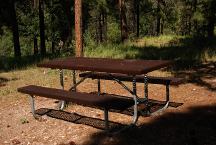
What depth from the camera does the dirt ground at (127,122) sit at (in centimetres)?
584

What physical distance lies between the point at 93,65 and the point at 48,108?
5.97 feet

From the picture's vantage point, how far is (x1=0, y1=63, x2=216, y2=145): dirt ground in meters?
5.84

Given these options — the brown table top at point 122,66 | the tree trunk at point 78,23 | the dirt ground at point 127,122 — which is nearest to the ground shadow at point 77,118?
the dirt ground at point 127,122

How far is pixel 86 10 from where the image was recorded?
99.8ft

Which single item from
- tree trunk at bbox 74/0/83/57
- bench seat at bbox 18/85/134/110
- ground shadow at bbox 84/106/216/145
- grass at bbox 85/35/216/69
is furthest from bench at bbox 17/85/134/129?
grass at bbox 85/35/216/69

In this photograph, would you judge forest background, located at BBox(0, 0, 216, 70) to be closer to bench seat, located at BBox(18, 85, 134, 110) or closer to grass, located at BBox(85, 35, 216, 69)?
grass, located at BBox(85, 35, 216, 69)

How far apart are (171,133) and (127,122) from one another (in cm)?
100

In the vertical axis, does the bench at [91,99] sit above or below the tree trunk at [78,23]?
below

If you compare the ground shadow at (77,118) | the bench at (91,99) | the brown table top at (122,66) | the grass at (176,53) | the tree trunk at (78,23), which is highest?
the tree trunk at (78,23)

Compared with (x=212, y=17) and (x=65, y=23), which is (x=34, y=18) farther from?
(x=212, y=17)

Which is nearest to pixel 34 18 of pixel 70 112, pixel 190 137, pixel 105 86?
pixel 105 86

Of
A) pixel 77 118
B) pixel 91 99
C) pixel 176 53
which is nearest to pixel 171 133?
pixel 91 99

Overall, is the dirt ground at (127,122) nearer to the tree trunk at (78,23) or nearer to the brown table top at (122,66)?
the brown table top at (122,66)

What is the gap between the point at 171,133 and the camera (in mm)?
5969
